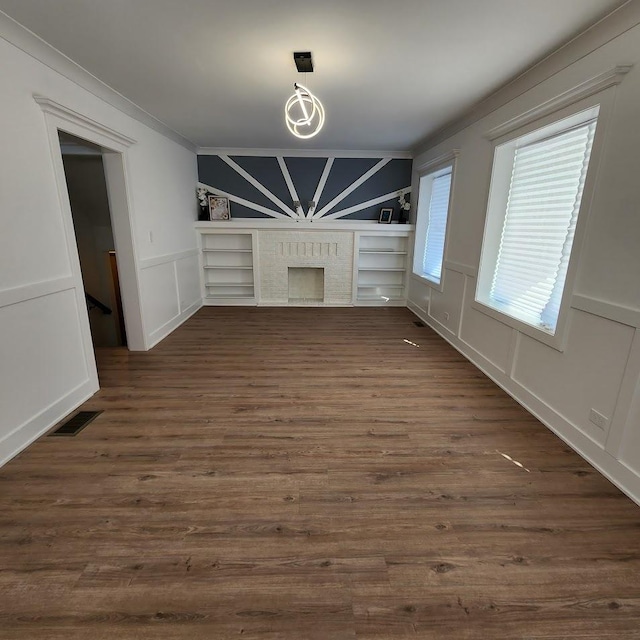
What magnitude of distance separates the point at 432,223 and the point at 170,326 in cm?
418

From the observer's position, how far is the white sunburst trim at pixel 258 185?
19.6 ft

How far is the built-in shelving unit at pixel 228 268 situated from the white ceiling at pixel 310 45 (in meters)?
2.51

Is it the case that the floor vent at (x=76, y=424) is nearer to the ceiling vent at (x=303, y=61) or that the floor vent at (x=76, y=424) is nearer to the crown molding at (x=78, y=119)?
the crown molding at (x=78, y=119)

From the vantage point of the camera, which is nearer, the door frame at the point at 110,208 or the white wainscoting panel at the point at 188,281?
the door frame at the point at 110,208

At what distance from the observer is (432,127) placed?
4.42 meters

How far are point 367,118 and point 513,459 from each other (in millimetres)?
3836

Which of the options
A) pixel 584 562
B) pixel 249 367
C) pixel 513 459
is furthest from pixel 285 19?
pixel 584 562

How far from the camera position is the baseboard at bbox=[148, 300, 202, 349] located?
166 inches

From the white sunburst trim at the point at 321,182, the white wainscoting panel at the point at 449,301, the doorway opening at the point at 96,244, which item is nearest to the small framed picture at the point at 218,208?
the white sunburst trim at the point at 321,182

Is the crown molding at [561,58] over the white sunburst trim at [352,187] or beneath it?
over

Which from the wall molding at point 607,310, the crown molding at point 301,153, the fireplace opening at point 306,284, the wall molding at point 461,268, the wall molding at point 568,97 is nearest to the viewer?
the wall molding at point 607,310

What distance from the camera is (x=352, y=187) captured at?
6145mm

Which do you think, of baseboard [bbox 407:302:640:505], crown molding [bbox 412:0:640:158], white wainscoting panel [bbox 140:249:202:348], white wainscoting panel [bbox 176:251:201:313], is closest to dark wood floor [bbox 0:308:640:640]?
baseboard [bbox 407:302:640:505]

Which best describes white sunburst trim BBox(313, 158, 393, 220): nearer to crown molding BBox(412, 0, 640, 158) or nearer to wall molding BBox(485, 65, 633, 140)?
crown molding BBox(412, 0, 640, 158)
